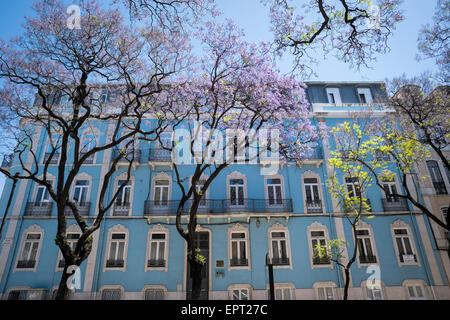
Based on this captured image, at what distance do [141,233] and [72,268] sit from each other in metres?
8.27

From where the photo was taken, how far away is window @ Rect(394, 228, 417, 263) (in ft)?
52.3

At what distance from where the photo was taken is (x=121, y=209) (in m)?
17.0

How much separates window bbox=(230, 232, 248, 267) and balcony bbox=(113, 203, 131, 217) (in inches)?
260

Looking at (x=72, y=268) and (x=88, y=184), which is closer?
(x=72, y=268)

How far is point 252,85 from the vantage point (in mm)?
11430

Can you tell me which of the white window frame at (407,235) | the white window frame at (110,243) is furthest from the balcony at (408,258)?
the white window frame at (110,243)

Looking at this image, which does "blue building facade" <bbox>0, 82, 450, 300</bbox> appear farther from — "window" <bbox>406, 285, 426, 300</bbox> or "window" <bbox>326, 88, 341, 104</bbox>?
"window" <bbox>326, 88, 341, 104</bbox>

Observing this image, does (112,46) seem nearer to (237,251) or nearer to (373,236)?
(237,251)

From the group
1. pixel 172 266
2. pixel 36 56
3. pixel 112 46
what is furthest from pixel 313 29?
pixel 172 266

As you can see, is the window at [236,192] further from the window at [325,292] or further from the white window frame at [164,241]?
the window at [325,292]

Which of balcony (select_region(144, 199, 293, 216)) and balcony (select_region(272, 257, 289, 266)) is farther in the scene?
balcony (select_region(144, 199, 293, 216))

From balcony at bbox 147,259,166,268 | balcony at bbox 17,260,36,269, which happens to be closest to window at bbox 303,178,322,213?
balcony at bbox 147,259,166,268

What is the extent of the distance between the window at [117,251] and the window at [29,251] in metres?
4.16

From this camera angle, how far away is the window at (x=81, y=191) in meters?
17.3
